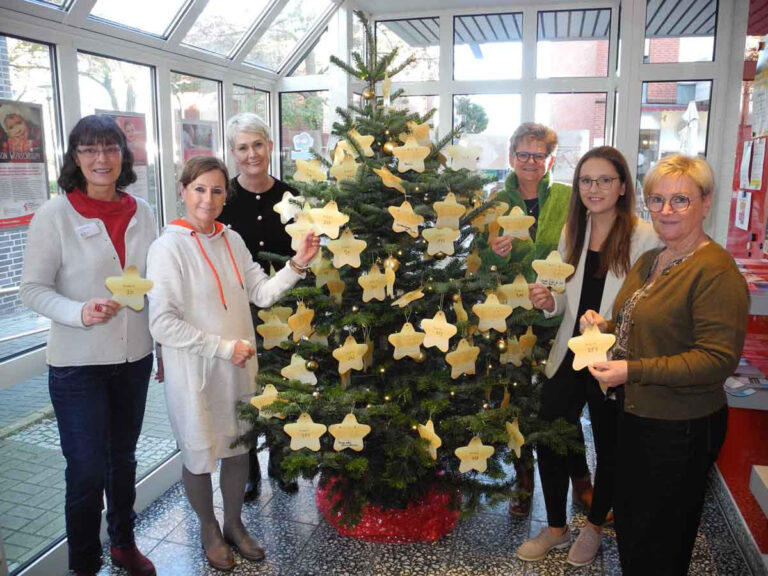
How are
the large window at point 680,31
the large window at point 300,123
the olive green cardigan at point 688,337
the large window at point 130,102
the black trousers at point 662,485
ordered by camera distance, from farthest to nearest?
Result: the large window at point 300,123 → the large window at point 680,31 → the large window at point 130,102 → the black trousers at point 662,485 → the olive green cardigan at point 688,337

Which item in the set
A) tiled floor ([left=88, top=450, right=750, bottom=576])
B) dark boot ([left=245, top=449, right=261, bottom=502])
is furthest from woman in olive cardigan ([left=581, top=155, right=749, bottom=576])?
dark boot ([left=245, top=449, right=261, bottom=502])

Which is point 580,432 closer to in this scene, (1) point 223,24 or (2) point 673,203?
(2) point 673,203

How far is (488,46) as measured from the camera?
16.6 ft

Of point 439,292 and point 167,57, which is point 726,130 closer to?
point 439,292

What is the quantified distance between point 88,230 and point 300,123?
3.35m

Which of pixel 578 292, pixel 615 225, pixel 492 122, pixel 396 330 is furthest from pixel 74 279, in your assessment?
pixel 492 122

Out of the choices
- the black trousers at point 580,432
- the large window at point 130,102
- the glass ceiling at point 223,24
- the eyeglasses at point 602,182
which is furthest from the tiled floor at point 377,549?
the glass ceiling at point 223,24

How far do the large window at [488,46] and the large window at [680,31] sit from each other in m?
1.01

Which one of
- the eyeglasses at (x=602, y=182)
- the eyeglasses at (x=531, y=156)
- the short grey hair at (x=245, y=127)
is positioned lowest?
the eyeglasses at (x=602, y=182)

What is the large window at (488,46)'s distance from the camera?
4961mm

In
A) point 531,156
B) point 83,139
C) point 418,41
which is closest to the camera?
point 83,139

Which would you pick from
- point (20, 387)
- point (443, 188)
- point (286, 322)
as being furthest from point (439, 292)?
point (20, 387)

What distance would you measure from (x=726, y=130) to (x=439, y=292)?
3725 mm

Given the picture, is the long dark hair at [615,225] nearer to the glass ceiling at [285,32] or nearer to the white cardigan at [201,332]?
the white cardigan at [201,332]
